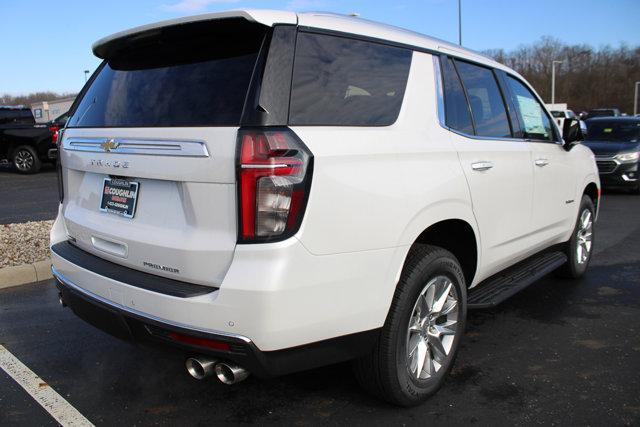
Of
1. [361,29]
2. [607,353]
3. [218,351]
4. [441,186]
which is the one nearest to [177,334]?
[218,351]

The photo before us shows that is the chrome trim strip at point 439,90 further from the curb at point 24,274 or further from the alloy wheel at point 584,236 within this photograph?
the curb at point 24,274

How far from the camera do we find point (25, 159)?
1605cm

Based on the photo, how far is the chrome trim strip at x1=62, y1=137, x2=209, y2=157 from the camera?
7.40 ft

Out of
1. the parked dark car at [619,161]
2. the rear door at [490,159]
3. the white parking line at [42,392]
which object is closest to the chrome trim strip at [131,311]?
the white parking line at [42,392]

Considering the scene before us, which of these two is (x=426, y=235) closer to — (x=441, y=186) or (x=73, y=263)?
(x=441, y=186)

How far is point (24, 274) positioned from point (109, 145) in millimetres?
3216

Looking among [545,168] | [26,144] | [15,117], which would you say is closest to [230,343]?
[545,168]

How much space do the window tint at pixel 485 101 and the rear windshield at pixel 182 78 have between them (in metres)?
1.59

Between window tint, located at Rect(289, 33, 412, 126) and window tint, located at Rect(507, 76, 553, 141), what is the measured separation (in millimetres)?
1581

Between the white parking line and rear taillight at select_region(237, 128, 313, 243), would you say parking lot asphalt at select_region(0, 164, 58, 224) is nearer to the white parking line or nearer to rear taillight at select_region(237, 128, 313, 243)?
the white parking line

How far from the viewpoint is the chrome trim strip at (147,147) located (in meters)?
2.26

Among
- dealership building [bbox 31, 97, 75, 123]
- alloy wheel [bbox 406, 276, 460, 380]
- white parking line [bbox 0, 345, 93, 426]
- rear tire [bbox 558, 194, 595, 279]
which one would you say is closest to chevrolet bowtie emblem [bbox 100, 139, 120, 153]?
white parking line [bbox 0, 345, 93, 426]

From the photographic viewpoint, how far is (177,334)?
2.29m

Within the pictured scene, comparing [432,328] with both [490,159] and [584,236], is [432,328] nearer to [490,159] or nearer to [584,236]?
[490,159]
